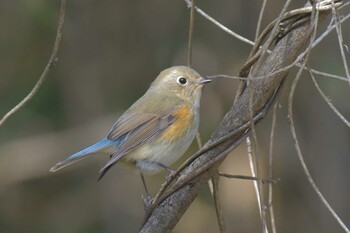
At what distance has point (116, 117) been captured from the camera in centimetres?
673

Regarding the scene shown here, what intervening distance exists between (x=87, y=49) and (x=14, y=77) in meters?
0.73

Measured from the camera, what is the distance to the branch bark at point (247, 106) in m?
2.82

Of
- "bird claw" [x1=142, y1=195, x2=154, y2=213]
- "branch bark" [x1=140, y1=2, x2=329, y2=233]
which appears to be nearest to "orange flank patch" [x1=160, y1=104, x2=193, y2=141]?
"bird claw" [x1=142, y1=195, x2=154, y2=213]

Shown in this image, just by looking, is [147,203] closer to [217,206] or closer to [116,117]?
[217,206]

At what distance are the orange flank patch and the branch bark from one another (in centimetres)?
120

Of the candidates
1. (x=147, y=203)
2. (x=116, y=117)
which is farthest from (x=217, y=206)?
(x=116, y=117)

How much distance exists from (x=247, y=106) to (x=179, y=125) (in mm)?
1306

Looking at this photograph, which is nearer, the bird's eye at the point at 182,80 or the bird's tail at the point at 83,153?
the bird's tail at the point at 83,153

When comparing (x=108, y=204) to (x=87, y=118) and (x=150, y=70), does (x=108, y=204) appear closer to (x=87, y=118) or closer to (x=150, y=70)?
(x=87, y=118)

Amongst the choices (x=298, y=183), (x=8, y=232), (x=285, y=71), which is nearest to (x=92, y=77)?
(x=8, y=232)

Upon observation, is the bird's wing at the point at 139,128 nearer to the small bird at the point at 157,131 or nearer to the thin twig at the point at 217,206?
the small bird at the point at 157,131

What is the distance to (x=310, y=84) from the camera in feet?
21.2

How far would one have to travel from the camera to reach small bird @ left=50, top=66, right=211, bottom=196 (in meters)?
4.07

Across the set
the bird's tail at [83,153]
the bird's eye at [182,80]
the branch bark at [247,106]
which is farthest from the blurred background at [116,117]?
the branch bark at [247,106]
